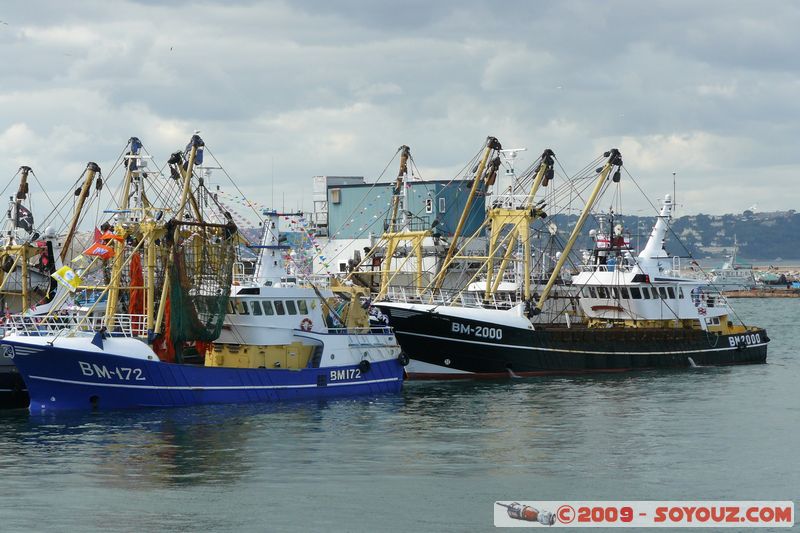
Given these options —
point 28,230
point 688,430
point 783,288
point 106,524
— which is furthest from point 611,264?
point 783,288

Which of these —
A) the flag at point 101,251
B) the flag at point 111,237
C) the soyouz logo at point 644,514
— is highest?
the flag at point 111,237

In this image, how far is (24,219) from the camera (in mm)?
53406

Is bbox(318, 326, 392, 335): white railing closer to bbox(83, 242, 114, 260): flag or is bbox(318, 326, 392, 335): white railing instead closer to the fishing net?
the fishing net

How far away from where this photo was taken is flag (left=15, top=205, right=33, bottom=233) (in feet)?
176

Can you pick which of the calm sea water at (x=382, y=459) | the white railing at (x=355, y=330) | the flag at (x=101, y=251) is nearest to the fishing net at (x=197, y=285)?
the flag at (x=101, y=251)

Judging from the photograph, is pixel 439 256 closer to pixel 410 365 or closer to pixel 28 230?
pixel 410 365

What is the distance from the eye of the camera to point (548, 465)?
103ft

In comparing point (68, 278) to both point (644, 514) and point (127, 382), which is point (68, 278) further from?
point (644, 514)

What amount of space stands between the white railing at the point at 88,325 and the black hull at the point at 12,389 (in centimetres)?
155

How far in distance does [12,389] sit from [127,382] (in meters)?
4.98

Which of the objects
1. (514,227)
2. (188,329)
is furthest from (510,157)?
(188,329)

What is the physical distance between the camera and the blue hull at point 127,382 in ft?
125

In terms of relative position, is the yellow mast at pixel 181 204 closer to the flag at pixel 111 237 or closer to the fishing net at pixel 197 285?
the fishing net at pixel 197 285

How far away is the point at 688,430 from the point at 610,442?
3.56 meters
